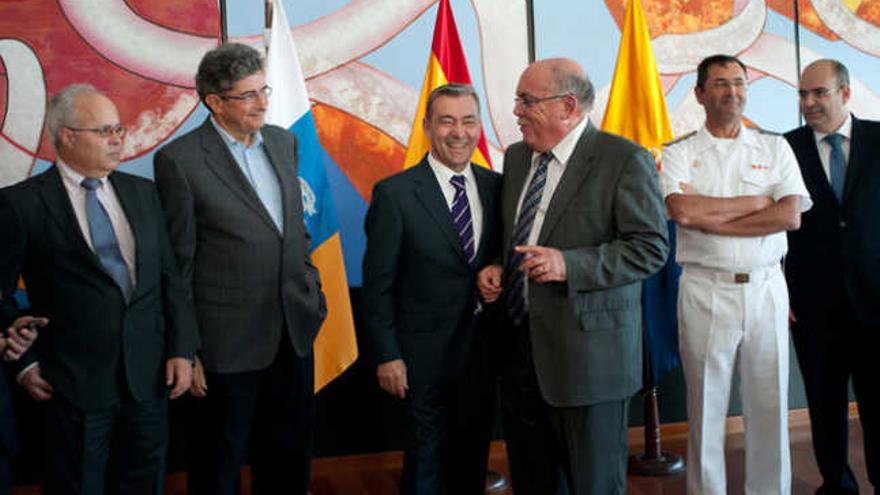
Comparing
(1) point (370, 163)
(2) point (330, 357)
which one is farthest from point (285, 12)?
(2) point (330, 357)

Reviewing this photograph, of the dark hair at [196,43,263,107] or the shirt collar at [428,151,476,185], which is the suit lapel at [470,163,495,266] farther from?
the dark hair at [196,43,263,107]

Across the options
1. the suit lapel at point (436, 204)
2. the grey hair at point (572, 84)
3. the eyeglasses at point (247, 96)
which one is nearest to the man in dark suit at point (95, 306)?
the eyeglasses at point (247, 96)

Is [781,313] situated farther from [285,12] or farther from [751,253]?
[285,12]

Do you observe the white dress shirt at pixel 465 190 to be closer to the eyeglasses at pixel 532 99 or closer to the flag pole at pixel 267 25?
the eyeglasses at pixel 532 99

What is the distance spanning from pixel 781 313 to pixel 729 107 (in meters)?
0.79

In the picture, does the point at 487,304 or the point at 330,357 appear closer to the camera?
the point at 487,304

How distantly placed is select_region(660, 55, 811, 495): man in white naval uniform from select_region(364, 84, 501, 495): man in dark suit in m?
0.90

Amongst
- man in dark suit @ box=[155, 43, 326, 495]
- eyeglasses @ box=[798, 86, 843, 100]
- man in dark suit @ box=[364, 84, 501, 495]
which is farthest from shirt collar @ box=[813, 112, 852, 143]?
man in dark suit @ box=[155, 43, 326, 495]

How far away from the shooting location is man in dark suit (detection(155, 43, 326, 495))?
7.80 feet

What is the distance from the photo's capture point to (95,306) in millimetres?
2182

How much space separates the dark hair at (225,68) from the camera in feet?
7.82

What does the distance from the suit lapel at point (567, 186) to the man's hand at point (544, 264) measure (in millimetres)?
155

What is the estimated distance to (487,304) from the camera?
8.18 feet

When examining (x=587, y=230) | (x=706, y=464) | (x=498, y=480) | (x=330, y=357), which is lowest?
(x=498, y=480)
